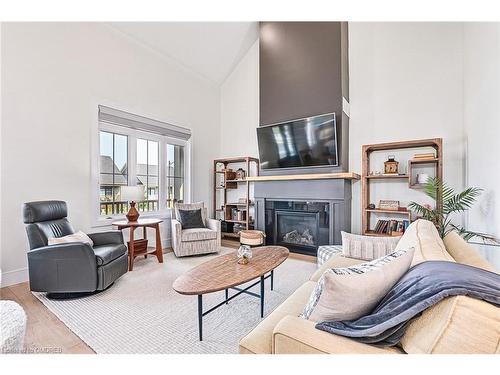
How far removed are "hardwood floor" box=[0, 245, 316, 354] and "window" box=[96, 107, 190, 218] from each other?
1509 millimetres

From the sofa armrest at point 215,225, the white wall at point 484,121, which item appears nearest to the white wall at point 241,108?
the sofa armrest at point 215,225

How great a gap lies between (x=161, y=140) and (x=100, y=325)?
3169 millimetres

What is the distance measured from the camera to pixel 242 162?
196 inches

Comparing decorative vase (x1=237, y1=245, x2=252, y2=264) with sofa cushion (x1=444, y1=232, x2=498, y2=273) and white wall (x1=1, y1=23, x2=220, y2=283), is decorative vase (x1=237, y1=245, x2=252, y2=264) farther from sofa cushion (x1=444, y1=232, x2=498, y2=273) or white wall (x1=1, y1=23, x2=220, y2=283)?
white wall (x1=1, y1=23, x2=220, y2=283)

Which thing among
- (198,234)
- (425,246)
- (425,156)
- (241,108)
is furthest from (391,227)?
(241,108)

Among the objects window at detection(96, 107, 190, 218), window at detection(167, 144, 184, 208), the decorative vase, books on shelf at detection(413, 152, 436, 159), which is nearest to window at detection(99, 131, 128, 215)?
window at detection(96, 107, 190, 218)

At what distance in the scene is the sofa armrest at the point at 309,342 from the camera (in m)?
0.80

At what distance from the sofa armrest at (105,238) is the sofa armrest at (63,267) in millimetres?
522

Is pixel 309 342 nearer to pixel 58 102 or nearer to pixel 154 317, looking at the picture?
pixel 154 317

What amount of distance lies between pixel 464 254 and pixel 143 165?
4.15m

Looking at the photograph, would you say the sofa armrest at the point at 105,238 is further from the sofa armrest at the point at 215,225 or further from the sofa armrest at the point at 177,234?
the sofa armrest at the point at 215,225

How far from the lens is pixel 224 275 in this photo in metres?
1.78
